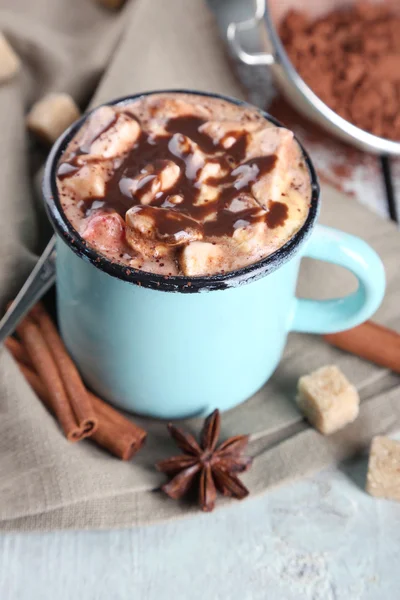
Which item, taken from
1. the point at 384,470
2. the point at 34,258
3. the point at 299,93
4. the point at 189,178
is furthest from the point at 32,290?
the point at 299,93

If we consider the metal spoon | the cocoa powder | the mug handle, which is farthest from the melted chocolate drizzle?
the cocoa powder

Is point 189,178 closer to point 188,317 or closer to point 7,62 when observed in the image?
point 188,317

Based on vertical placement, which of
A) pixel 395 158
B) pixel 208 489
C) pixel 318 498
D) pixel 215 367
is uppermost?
pixel 215 367

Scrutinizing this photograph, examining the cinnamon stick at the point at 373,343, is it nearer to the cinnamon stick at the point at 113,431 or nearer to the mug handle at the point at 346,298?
the mug handle at the point at 346,298

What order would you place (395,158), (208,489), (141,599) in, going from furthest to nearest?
(395,158) → (208,489) → (141,599)

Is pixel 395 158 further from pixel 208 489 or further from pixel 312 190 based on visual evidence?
pixel 208 489

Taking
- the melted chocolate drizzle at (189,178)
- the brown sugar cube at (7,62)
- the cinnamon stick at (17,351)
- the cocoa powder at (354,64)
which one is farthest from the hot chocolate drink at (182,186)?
the cocoa powder at (354,64)

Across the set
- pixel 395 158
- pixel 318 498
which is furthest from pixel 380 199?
pixel 318 498
